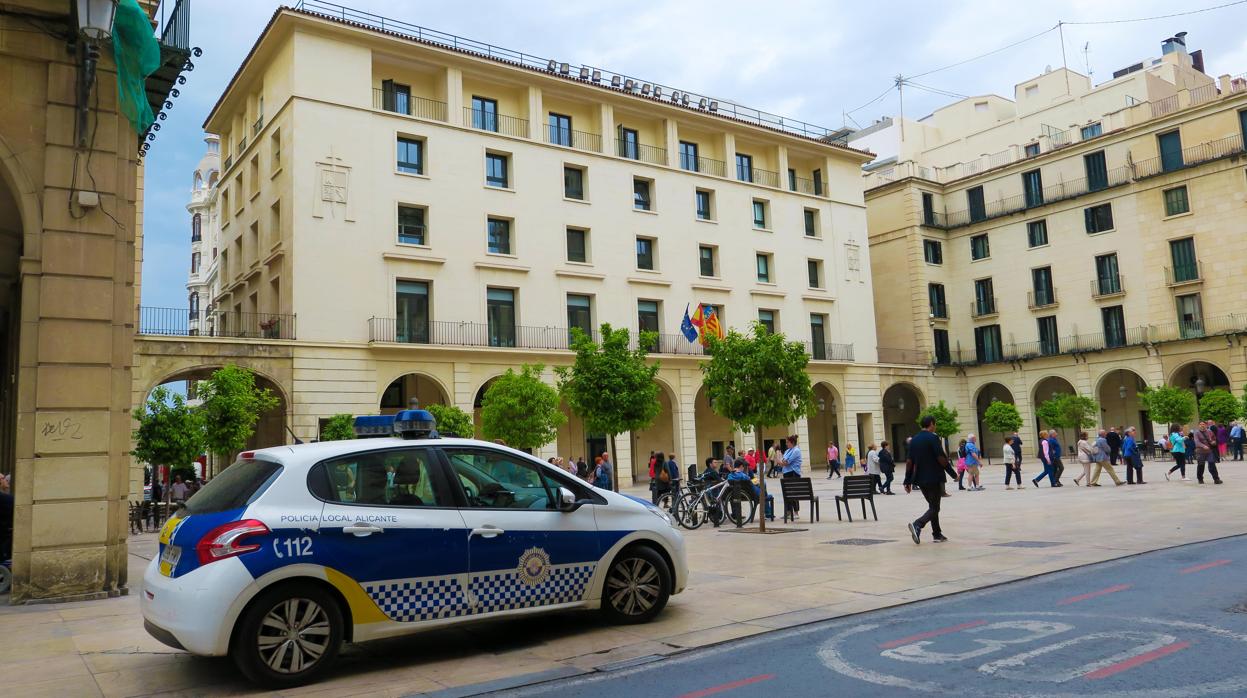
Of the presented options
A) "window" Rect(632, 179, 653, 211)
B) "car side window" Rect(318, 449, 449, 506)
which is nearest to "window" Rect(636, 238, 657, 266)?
"window" Rect(632, 179, 653, 211)

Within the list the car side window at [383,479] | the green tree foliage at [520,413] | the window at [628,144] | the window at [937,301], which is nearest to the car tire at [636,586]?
the car side window at [383,479]

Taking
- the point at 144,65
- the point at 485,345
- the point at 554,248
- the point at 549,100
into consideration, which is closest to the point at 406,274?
the point at 485,345

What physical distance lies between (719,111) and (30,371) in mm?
34863

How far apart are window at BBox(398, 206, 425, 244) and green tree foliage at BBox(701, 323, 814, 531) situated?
1853 centimetres

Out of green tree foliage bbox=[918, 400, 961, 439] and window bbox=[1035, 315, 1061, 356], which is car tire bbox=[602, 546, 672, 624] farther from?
window bbox=[1035, 315, 1061, 356]

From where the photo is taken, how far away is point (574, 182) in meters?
36.6

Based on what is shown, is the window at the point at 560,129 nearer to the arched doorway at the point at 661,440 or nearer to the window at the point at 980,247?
the arched doorway at the point at 661,440

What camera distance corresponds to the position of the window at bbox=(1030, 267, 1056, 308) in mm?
46656

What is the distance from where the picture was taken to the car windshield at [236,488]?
6.17 metres

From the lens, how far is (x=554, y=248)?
115 feet

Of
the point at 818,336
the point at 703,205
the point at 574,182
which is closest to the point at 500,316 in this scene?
the point at 574,182

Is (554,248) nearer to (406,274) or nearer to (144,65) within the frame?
(406,274)

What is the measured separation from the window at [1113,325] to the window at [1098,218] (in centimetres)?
400

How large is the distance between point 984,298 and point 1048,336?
4.20m
